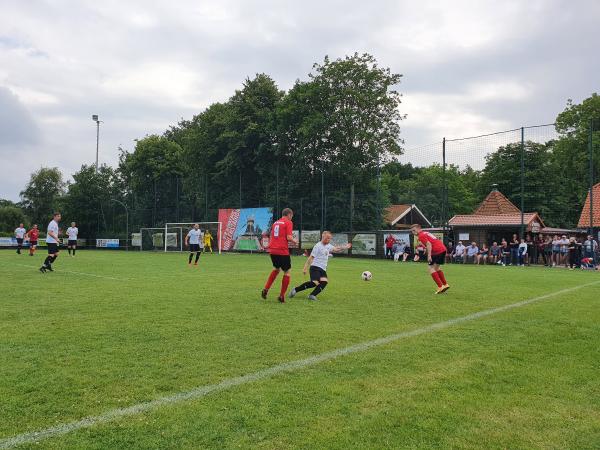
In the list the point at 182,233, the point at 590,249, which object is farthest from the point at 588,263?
the point at 182,233

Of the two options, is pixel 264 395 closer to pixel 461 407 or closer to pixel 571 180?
pixel 461 407

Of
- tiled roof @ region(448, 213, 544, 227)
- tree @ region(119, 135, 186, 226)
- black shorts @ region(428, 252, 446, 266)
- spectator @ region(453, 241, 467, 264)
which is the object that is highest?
tree @ region(119, 135, 186, 226)

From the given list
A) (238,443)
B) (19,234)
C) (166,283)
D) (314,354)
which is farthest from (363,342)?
(19,234)

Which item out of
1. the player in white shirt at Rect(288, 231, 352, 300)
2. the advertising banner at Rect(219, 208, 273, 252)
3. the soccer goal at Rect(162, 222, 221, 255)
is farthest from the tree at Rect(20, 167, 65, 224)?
the player in white shirt at Rect(288, 231, 352, 300)

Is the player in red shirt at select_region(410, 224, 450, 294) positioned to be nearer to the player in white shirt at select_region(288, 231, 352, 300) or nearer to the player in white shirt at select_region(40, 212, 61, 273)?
the player in white shirt at select_region(288, 231, 352, 300)

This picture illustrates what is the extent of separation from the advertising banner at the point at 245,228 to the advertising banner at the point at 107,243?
1418cm

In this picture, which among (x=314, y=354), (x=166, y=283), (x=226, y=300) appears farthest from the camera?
(x=166, y=283)

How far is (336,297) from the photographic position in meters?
10.8

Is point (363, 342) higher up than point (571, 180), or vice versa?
point (571, 180)

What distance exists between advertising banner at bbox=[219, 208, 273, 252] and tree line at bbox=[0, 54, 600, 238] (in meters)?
1.54

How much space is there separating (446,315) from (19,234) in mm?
30469

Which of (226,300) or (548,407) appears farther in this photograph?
(226,300)

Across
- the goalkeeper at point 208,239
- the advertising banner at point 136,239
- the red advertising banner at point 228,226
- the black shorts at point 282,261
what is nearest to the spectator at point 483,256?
the red advertising banner at point 228,226

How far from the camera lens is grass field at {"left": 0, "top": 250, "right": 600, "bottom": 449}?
3.44 metres
